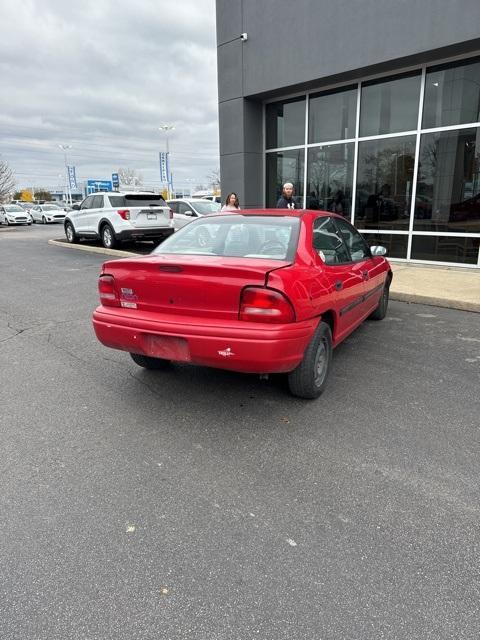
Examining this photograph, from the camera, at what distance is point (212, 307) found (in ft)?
10.9

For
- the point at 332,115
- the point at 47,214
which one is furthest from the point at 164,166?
the point at 332,115

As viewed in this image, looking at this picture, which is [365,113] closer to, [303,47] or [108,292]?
[303,47]

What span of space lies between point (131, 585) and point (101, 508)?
1.90 feet

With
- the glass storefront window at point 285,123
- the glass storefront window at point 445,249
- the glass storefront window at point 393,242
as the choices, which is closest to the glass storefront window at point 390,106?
the glass storefront window at point 285,123

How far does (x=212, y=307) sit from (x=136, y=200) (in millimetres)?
11374

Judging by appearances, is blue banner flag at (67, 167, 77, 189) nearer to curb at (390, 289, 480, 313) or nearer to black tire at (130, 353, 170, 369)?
curb at (390, 289, 480, 313)

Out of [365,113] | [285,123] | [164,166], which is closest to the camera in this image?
[365,113]

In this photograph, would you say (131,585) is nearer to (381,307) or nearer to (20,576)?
(20,576)

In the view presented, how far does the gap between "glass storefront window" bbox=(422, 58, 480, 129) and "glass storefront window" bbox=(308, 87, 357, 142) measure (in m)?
1.84

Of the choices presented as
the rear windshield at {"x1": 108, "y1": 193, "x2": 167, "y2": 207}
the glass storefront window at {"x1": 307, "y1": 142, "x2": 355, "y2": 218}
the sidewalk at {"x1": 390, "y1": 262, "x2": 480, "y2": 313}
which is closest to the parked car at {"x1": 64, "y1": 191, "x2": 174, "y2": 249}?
the rear windshield at {"x1": 108, "y1": 193, "x2": 167, "y2": 207}

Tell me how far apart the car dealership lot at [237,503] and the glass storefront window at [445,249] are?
6327 millimetres

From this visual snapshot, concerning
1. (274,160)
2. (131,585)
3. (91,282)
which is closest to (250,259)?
(131,585)

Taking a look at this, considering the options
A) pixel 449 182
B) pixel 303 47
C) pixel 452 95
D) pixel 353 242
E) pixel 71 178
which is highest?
pixel 303 47

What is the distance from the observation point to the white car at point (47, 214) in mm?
35938
